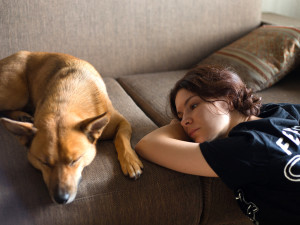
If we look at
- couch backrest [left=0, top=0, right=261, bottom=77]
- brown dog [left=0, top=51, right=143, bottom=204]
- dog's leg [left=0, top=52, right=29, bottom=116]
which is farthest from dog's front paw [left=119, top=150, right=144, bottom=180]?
couch backrest [left=0, top=0, right=261, bottom=77]

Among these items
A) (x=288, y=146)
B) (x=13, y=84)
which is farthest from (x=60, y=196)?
(x=13, y=84)

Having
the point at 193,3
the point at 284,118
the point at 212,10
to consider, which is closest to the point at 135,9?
the point at 193,3

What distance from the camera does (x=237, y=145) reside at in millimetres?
1232

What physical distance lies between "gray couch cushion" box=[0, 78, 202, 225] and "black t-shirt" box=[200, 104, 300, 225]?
25 centimetres

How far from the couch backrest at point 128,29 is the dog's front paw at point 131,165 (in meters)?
1.33

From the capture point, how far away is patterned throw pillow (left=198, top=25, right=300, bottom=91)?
232 centimetres

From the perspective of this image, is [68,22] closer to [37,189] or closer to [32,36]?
[32,36]

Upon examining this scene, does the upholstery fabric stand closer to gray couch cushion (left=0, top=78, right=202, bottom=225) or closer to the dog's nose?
gray couch cushion (left=0, top=78, right=202, bottom=225)

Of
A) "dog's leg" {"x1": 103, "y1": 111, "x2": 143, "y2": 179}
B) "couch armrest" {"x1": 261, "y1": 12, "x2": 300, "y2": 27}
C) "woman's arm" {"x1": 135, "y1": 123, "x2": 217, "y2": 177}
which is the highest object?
"couch armrest" {"x1": 261, "y1": 12, "x2": 300, "y2": 27}

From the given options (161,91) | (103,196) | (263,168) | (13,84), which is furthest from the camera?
(161,91)

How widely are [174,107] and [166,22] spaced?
1.27m

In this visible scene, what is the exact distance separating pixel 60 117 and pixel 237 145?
79 centimetres

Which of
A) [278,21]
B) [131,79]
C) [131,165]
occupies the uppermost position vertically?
[278,21]

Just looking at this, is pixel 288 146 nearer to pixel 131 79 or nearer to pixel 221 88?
pixel 221 88
